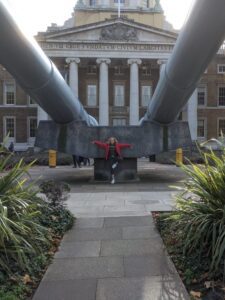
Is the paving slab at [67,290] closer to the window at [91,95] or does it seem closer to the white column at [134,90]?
the white column at [134,90]

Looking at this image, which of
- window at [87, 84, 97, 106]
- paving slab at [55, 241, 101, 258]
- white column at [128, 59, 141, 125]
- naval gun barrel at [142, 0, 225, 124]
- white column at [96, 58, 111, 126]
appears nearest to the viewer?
paving slab at [55, 241, 101, 258]

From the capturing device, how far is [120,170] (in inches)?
568

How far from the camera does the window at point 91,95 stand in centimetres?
5750

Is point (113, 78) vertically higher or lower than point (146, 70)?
lower

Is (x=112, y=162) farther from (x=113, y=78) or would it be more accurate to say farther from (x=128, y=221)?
(x=113, y=78)

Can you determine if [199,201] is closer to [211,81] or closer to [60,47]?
[60,47]

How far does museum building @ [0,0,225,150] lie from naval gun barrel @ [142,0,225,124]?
139 feet

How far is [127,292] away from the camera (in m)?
4.30

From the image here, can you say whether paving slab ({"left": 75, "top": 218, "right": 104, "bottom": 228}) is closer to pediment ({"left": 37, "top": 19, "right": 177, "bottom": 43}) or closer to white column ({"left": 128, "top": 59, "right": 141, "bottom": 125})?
white column ({"left": 128, "top": 59, "right": 141, "bottom": 125})

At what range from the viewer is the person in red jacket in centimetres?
1366

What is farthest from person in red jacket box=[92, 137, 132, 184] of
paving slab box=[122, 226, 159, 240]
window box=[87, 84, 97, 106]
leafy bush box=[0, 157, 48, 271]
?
window box=[87, 84, 97, 106]

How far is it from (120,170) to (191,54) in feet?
23.7

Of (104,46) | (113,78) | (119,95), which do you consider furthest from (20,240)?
(113,78)

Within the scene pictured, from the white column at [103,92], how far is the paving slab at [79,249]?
47.3m
